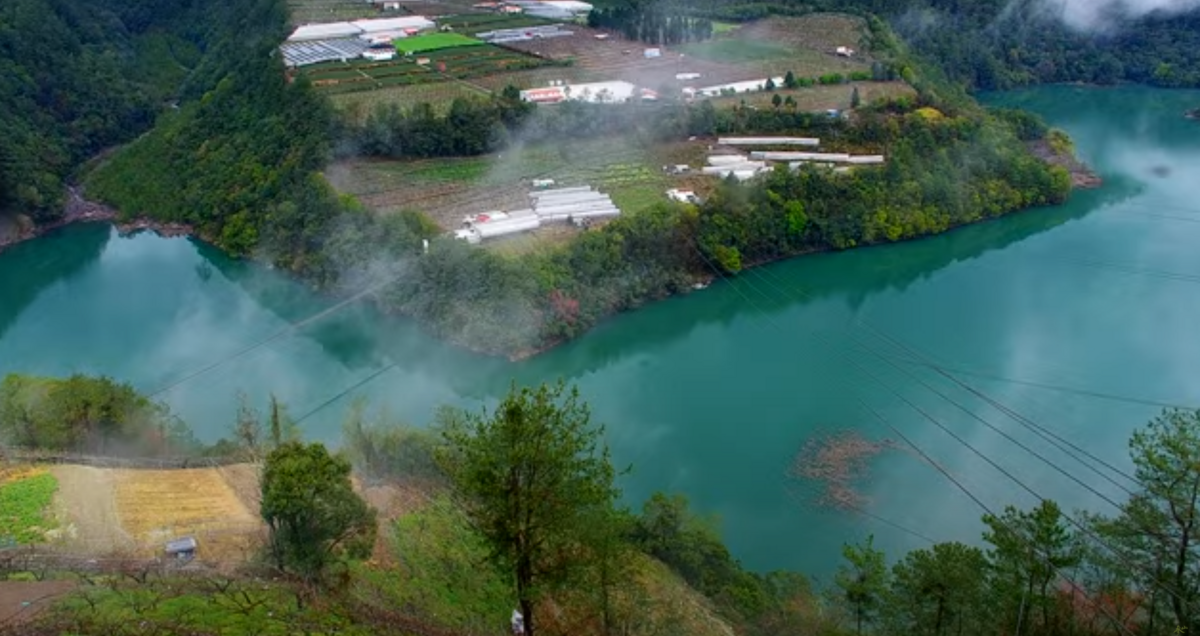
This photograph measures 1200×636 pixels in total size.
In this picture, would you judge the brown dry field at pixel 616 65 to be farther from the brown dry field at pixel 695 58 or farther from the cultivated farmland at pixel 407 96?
the cultivated farmland at pixel 407 96

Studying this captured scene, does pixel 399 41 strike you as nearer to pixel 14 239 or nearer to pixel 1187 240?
pixel 14 239

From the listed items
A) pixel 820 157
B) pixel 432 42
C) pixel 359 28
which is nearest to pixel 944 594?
pixel 820 157

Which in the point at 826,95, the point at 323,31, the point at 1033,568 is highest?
the point at 323,31

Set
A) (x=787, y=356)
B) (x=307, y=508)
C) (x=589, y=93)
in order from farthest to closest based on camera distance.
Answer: (x=589, y=93) → (x=787, y=356) → (x=307, y=508)

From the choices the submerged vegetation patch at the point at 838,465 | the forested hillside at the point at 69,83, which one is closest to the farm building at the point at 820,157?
the submerged vegetation patch at the point at 838,465

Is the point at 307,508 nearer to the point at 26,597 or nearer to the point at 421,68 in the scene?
the point at 26,597

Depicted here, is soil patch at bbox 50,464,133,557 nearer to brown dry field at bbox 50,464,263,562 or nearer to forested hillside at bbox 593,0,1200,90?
brown dry field at bbox 50,464,263,562

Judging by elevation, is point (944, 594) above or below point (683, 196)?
above
